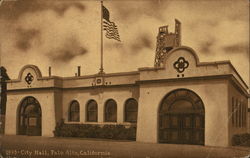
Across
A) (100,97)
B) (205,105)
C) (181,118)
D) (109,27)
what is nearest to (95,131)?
(100,97)

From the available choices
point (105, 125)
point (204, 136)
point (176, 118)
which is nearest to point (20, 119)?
point (105, 125)

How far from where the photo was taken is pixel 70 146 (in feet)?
57.3

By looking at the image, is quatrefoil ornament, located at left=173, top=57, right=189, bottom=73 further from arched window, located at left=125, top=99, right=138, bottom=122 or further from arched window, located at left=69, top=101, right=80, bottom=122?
arched window, located at left=69, top=101, right=80, bottom=122

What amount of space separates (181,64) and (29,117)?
13.4 meters

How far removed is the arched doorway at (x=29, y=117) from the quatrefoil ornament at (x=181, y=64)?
467 inches

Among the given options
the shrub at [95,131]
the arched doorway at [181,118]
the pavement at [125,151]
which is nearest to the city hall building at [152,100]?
the arched doorway at [181,118]

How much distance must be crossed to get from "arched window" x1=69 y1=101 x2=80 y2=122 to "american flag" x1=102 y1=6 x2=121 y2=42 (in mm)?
7753

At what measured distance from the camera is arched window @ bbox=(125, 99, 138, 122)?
21516 mm

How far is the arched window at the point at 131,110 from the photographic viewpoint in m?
21.5

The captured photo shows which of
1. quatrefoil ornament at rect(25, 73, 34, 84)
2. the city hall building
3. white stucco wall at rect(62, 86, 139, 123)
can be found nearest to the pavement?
the city hall building

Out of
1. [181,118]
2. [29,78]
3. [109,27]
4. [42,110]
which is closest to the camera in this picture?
[109,27]

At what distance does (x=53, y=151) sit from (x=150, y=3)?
29.1ft

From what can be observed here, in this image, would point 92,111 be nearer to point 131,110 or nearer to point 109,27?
point 131,110

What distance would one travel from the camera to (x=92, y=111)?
23.4 meters
